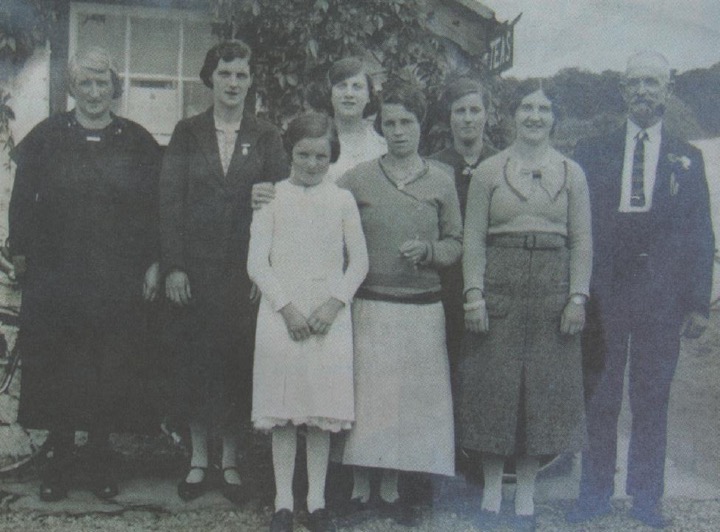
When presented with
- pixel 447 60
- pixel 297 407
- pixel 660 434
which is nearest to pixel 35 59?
pixel 447 60

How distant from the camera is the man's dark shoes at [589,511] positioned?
3.48 meters

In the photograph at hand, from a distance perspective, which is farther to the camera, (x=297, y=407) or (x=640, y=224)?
(x=640, y=224)

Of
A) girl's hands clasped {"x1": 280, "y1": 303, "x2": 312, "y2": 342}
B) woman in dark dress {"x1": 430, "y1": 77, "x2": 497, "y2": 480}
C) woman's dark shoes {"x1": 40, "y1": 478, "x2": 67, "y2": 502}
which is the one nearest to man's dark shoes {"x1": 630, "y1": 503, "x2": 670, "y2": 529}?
woman in dark dress {"x1": 430, "y1": 77, "x2": 497, "y2": 480}

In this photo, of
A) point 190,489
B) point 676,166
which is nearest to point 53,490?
point 190,489

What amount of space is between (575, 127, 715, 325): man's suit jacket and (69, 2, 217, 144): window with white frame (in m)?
2.51

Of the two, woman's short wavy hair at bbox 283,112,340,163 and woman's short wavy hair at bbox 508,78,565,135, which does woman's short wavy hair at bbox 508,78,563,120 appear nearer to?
woman's short wavy hair at bbox 508,78,565,135

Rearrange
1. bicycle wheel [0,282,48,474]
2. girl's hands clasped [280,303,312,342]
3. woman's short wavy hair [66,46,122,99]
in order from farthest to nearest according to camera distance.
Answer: bicycle wheel [0,282,48,474]
woman's short wavy hair [66,46,122,99]
girl's hands clasped [280,303,312,342]

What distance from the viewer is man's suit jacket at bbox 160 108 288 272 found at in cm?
340

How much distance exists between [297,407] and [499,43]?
2.55m

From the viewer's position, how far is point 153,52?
4.87 m

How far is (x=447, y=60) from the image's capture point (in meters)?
5.23

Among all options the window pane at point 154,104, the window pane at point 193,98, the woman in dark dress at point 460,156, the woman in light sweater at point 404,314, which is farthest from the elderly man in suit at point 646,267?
the window pane at point 154,104

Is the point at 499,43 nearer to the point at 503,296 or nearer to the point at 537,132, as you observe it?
the point at 537,132

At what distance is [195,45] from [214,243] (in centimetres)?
193
